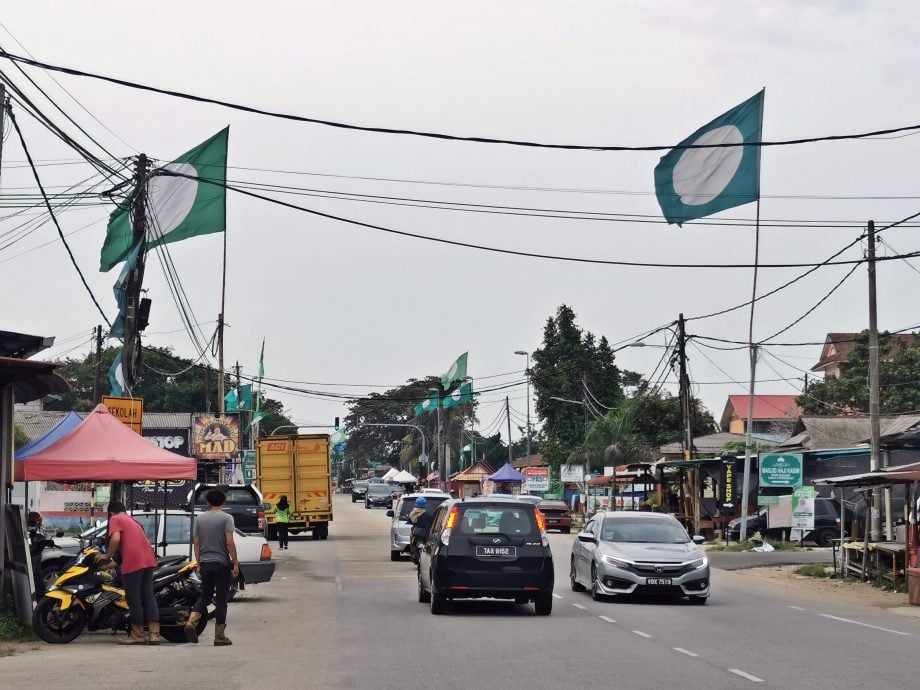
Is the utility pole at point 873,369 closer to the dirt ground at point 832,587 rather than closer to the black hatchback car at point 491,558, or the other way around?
the dirt ground at point 832,587

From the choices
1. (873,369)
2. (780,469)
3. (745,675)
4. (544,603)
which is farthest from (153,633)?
(780,469)

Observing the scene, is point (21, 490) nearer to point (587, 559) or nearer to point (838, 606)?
point (587, 559)

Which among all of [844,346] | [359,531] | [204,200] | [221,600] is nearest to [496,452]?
[844,346]

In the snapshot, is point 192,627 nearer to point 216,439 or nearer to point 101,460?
point 101,460

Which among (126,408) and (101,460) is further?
(126,408)

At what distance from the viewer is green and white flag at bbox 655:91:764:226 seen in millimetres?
22922

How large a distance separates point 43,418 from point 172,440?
14.1m

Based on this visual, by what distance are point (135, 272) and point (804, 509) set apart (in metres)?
22.4

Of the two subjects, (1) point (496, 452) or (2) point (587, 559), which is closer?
(2) point (587, 559)

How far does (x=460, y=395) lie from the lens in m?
72.4

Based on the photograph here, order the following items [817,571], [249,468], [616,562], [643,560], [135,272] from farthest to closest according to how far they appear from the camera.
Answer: [249,468] < [817,571] < [135,272] < [616,562] < [643,560]

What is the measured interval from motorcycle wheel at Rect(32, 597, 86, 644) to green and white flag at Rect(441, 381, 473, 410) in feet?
186

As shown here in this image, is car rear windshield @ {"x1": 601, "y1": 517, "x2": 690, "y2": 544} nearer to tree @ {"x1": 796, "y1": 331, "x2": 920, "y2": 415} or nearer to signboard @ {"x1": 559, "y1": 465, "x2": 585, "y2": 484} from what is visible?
signboard @ {"x1": 559, "y1": 465, "x2": 585, "y2": 484}

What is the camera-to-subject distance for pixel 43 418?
74312mm
